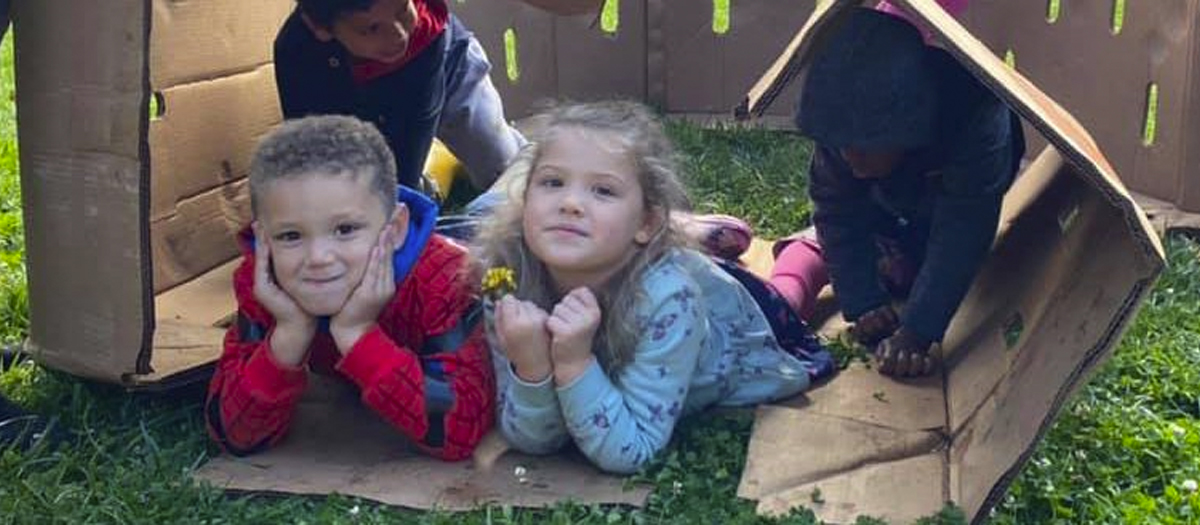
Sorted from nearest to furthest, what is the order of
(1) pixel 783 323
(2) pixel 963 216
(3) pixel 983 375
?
(3) pixel 983 375, (2) pixel 963 216, (1) pixel 783 323

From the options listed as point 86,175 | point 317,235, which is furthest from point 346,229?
point 86,175

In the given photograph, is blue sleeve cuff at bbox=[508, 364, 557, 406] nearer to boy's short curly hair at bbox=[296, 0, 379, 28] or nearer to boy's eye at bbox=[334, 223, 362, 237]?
boy's eye at bbox=[334, 223, 362, 237]

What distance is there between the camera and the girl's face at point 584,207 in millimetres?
2713

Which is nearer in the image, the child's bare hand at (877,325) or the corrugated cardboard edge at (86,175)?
the corrugated cardboard edge at (86,175)

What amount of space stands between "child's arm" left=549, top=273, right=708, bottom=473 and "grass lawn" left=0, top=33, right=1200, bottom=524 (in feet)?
0.20

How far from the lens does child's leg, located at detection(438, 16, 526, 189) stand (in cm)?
420

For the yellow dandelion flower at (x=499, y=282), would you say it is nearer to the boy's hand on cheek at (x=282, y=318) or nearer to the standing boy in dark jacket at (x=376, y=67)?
the boy's hand on cheek at (x=282, y=318)

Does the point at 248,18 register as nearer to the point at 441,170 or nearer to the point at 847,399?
the point at 441,170

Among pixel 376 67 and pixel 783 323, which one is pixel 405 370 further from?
pixel 376 67

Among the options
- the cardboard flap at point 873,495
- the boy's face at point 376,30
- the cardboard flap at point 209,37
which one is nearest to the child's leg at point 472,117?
the cardboard flap at point 209,37

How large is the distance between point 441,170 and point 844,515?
89.7 inches

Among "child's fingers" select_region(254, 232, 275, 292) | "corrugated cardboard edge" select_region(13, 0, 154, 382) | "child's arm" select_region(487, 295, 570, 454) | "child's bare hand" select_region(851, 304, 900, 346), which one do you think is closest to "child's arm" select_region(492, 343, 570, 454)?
→ "child's arm" select_region(487, 295, 570, 454)

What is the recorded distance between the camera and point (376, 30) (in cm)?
344

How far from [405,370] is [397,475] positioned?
0.19 m
